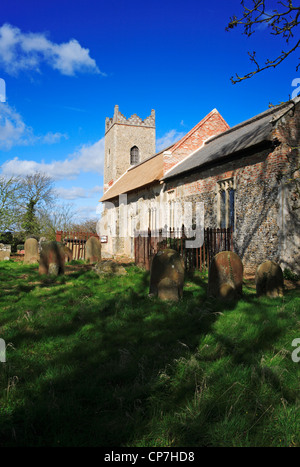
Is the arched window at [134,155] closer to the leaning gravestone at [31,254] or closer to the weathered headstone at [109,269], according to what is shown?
the leaning gravestone at [31,254]

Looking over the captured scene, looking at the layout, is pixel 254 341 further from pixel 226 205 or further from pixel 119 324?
pixel 226 205

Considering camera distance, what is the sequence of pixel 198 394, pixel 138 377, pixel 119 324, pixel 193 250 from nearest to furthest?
1. pixel 198 394
2. pixel 138 377
3. pixel 119 324
4. pixel 193 250

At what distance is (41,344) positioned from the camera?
4207mm

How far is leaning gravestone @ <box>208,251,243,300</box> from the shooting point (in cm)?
660

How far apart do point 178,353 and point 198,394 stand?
0.92m

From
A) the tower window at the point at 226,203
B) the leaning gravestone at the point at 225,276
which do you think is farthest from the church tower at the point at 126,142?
the leaning gravestone at the point at 225,276

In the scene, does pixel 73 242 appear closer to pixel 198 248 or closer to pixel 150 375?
pixel 198 248

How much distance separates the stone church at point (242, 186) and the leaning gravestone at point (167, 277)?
3331mm

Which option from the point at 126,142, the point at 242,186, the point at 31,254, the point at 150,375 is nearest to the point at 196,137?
the point at 242,186

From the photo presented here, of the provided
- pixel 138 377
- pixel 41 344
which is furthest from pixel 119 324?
pixel 138 377

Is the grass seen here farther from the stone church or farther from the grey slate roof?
the grey slate roof

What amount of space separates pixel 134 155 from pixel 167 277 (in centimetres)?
3285

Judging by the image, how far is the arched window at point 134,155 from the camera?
37688 millimetres

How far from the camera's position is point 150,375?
3.38 meters
